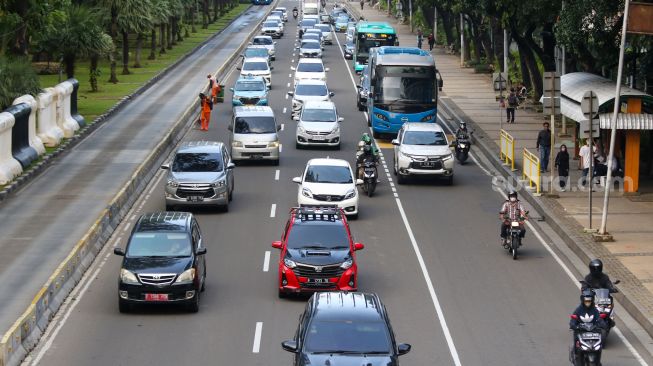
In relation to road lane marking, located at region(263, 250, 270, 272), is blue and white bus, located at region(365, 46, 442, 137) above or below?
above

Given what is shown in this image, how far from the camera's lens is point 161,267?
24.6 metres

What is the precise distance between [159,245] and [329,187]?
401 inches

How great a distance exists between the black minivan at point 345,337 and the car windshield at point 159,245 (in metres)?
6.38

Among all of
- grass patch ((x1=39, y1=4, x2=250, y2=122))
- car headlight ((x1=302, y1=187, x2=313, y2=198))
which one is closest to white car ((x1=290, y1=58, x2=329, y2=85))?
grass patch ((x1=39, y1=4, x2=250, y2=122))

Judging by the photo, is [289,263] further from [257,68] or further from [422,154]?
[257,68]

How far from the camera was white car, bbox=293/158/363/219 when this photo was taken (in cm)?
3466

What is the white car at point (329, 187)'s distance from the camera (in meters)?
34.7

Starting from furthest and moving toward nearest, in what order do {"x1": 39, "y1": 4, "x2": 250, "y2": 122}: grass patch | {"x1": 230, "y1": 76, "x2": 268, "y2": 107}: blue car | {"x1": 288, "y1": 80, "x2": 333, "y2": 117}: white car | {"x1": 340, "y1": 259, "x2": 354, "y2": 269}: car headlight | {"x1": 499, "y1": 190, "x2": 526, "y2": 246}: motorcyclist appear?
{"x1": 39, "y1": 4, "x2": 250, "y2": 122}: grass patch → {"x1": 230, "y1": 76, "x2": 268, "y2": 107}: blue car → {"x1": 288, "y1": 80, "x2": 333, "y2": 117}: white car → {"x1": 499, "y1": 190, "x2": 526, "y2": 246}: motorcyclist → {"x1": 340, "y1": 259, "x2": 354, "y2": 269}: car headlight

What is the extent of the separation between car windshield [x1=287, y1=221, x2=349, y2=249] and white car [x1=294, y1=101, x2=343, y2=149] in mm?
21228

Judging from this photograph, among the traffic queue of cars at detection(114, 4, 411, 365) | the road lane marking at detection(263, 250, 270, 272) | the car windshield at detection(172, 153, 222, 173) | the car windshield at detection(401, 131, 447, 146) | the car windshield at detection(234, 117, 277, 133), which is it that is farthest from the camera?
the car windshield at detection(234, 117, 277, 133)

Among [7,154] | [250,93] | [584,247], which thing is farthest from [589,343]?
[250,93]

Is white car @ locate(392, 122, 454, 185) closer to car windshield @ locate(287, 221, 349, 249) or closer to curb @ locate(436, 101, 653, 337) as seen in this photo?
curb @ locate(436, 101, 653, 337)

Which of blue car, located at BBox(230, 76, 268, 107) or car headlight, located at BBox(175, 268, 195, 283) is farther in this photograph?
blue car, located at BBox(230, 76, 268, 107)

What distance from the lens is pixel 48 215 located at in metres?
34.7
